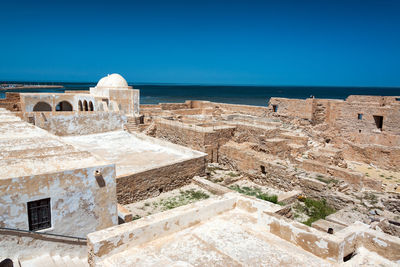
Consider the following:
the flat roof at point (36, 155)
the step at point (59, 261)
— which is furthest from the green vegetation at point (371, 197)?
the step at point (59, 261)

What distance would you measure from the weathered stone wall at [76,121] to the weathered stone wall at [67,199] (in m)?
9.78

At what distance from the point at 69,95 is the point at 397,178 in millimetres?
21327

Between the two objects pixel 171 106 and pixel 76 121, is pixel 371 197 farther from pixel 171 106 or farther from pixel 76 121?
pixel 171 106

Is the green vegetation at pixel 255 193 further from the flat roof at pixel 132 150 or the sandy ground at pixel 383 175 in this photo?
the sandy ground at pixel 383 175

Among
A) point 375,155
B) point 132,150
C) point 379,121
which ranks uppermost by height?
point 379,121

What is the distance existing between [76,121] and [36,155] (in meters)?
9.36

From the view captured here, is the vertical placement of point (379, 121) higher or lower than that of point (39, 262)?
higher

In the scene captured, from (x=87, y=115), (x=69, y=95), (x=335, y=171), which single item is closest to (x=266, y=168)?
(x=335, y=171)

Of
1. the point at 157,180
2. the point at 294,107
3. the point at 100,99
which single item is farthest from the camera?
the point at 294,107

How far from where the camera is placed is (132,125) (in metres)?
17.0

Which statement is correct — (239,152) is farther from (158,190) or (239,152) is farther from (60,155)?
(60,155)

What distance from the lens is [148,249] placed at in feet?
12.8

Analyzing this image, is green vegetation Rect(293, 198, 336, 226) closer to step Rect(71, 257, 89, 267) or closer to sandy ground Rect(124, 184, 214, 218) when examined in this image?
sandy ground Rect(124, 184, 214, 218)

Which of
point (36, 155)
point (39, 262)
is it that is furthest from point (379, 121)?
point (39, 262)
